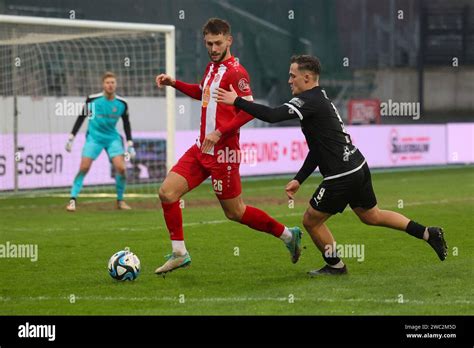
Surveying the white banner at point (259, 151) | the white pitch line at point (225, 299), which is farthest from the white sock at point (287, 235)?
the white banner at point (259, 151)

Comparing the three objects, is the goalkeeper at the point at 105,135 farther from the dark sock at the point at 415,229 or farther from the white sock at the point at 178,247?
the dark sock at the point at 415,229

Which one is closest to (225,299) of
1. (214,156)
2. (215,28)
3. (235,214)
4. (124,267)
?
(124,267)

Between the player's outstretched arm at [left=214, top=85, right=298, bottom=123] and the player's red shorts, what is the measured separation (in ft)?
2.75

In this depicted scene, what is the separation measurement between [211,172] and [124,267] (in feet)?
4.10

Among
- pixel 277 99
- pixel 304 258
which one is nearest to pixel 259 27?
pixel 277 99

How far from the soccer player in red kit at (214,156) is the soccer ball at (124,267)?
30cm

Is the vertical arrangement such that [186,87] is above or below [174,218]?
above

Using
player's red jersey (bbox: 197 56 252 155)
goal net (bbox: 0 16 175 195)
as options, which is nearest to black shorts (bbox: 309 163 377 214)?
player's red jersey (bbox: 197 56 252 155)

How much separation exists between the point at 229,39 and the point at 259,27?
2010 centimetres

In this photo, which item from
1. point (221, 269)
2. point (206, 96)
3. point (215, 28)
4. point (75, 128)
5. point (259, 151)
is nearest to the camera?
point (215, 28)

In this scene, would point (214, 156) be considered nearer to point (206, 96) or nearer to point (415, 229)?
point (206, 96)

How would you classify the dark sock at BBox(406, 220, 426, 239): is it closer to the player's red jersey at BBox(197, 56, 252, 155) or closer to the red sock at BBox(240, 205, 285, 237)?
the red sock at BBox(240, 205, 285, 237)

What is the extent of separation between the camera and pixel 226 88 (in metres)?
10.1

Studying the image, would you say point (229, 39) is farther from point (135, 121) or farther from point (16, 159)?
point (135, 121)
